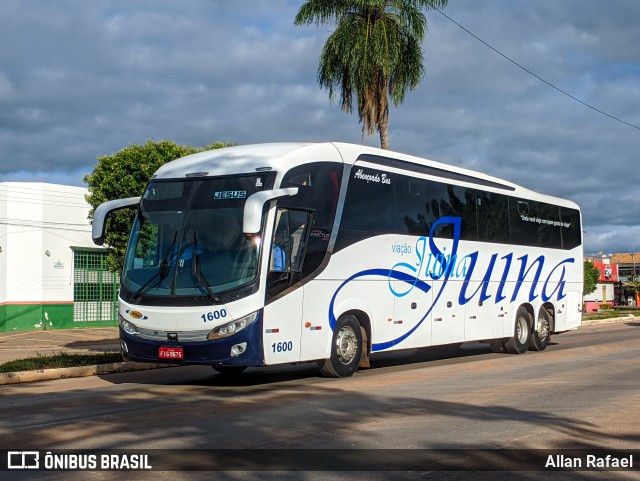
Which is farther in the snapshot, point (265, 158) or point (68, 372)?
point (68, 372)

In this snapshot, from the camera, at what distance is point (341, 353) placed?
46.4 feet

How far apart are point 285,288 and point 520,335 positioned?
382 inches

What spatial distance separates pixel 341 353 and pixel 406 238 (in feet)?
9.40

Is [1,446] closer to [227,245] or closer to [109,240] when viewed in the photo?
[227,245]

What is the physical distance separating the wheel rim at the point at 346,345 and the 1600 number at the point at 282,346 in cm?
142

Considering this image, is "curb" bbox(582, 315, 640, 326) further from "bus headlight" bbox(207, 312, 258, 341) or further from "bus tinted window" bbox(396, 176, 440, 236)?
"bus headlight" bbox(207, 312, 258, 341)

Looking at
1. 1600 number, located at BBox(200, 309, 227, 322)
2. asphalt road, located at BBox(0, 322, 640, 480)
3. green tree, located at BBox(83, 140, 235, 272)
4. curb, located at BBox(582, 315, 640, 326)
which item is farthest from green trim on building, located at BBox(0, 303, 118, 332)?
curb, located at BBox(582, 315, 640, 326)

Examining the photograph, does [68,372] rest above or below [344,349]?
below

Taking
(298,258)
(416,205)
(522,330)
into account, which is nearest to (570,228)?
(522,330)

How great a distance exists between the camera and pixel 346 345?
14.2m

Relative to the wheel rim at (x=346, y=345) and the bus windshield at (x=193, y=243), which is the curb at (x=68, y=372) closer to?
the bus windshield at (x=193, y=243)

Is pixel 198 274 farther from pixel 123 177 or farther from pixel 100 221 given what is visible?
pixel 123 177

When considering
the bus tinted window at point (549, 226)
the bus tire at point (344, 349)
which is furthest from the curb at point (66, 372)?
the bus tinted window at point (549, 226)

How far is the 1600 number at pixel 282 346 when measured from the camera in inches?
492
